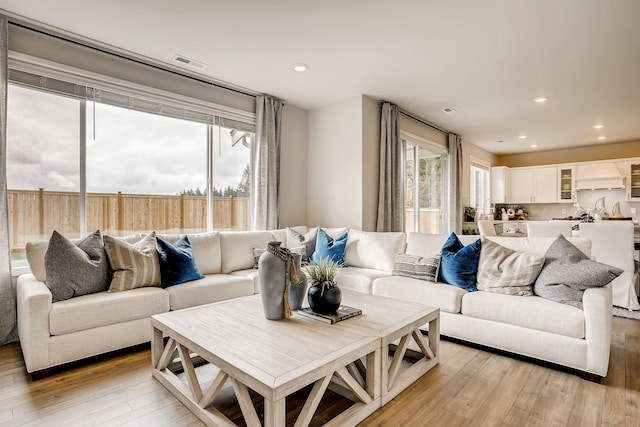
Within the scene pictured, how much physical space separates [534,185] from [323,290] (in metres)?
8.17

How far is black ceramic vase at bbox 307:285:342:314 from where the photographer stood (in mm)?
2160

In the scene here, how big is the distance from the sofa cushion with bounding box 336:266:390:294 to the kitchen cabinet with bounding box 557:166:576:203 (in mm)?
6619

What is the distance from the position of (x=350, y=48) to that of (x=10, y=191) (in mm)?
3199

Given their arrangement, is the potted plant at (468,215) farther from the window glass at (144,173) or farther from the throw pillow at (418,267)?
the window glass at (144,173)

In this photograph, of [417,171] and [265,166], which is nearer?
[265,166]

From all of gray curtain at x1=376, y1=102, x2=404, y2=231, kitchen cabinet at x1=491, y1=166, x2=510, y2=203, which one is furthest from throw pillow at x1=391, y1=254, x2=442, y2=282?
kitchen cabinet at x1=491, y1=166, x2=510, y2=203

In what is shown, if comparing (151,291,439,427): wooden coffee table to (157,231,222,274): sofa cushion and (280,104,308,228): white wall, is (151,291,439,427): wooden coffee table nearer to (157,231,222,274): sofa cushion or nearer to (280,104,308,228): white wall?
(157,231,222,274): sofa cushion

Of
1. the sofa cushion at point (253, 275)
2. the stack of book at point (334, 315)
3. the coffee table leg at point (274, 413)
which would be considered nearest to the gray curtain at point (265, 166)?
the sofa cushion at point (253, 275)

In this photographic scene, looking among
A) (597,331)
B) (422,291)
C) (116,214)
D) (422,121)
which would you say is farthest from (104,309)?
(422,121)

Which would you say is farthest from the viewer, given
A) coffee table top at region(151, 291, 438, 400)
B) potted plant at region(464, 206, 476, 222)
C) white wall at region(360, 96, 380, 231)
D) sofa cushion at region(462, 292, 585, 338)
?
potted plant at region(464, 206, 476, 222)

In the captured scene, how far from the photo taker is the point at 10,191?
116 inches

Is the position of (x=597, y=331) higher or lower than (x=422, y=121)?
lower

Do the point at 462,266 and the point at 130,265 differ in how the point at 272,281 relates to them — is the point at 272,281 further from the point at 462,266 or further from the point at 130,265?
the point at 462,266

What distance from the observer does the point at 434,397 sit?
6.78 feet
